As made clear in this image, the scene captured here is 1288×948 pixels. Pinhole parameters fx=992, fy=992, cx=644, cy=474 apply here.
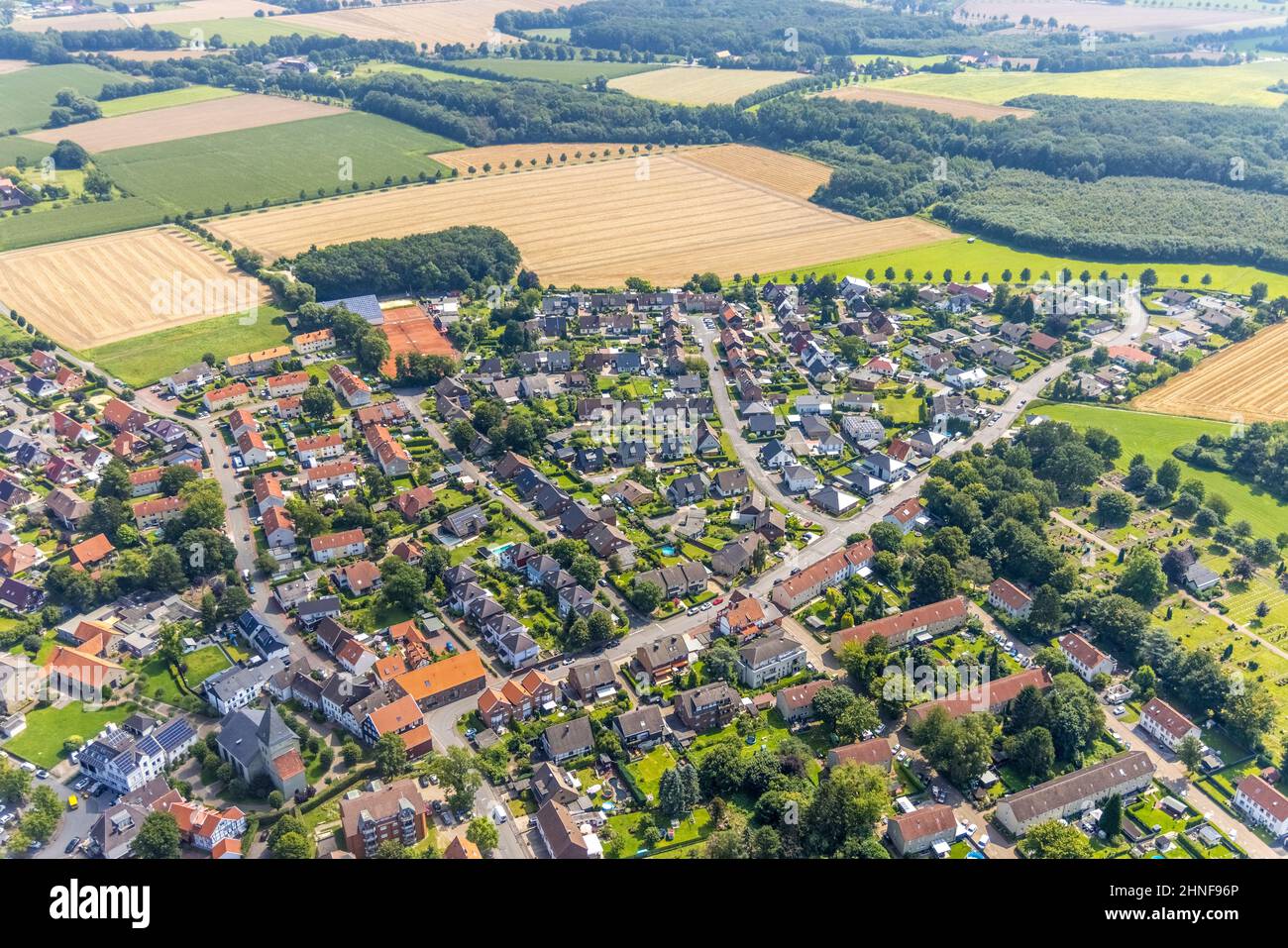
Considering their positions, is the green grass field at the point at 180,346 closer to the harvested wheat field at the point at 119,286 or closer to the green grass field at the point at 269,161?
the harvested wheat field at the point at 119,286

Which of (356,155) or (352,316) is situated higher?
(356,155)

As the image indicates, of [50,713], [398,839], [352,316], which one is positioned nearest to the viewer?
[398,839]

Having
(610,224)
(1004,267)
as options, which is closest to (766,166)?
(610,224)

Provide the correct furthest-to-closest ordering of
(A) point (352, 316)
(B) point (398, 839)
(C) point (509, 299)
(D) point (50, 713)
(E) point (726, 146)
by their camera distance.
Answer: (E) point (726, 146), (C) point (509, 299), (A) point (352, 316), (D) point (50, 713), (B) point (398, 839)

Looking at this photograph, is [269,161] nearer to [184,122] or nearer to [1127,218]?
[184,122]

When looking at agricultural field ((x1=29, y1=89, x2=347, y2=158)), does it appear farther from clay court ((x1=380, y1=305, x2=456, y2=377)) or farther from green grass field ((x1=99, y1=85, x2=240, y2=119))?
clay court ((x1=380, y1=305, x2=456, y2=377))

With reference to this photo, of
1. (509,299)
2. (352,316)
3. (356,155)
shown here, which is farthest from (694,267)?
(356,155)

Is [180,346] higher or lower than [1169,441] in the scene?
higher

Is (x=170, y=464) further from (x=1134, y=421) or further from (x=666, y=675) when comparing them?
(x=1134, y=421)

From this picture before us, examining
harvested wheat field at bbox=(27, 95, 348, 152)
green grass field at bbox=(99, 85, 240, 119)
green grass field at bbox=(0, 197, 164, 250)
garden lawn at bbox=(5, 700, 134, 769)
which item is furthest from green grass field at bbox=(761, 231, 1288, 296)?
green grass field at bbox=(99, 85, 240, 119)
